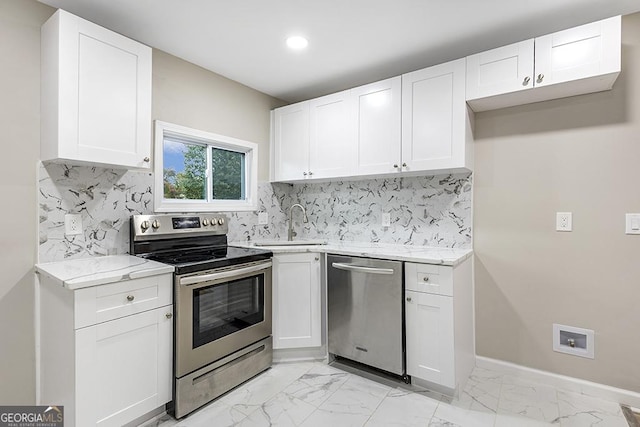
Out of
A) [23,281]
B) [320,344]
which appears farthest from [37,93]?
[320,344]

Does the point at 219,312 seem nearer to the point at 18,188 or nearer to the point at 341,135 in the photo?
the point at 18,188

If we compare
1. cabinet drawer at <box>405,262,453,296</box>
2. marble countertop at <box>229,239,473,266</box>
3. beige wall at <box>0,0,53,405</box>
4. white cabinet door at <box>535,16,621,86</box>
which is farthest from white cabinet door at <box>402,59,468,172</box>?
beige wall at <box>0,0,53,405</box>

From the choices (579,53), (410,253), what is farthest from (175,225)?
(579,53)

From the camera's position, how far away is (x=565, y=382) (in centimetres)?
218

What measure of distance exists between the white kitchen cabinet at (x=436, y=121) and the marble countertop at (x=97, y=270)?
6.11 ft

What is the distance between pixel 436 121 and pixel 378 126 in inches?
18.4

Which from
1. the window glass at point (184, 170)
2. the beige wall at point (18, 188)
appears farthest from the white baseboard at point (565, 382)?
the beige wall at point (18, 188)

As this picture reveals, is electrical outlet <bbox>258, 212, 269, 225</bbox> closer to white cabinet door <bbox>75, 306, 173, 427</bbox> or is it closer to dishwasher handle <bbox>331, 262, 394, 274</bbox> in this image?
dishwasher handle <bbox>331, 262, 394, 274</bbox>

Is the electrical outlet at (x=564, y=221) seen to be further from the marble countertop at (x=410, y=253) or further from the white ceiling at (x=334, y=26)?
the white ceiling at (x=334, y=26)

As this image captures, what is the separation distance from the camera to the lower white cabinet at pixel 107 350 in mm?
1537

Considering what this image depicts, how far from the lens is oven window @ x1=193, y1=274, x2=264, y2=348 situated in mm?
1981

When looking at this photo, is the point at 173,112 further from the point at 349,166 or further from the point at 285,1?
the point at 349,166

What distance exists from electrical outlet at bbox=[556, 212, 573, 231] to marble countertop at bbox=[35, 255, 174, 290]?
249cm

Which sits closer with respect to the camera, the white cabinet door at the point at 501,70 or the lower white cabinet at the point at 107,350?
the lower white cabinet at the point at 107,350
